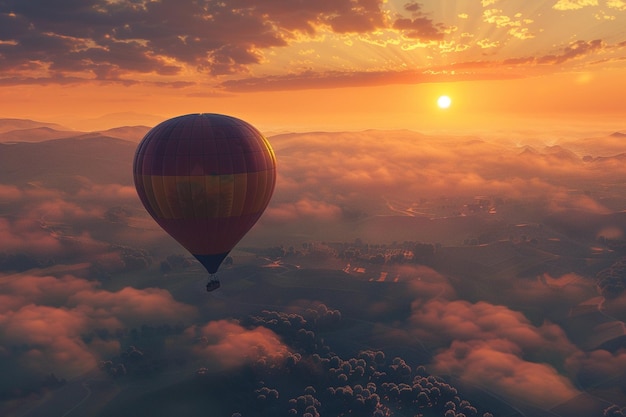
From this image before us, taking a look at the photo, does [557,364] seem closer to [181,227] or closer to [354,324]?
[354,324]

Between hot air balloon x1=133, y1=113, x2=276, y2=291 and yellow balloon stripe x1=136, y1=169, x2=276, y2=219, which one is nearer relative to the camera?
hot air balloon x1=133, y1=113, x2=276, y2=291

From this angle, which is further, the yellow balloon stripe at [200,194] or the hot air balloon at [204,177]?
the yellow balloon stripe at [200,194]

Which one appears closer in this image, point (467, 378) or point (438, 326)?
point (467, 378)

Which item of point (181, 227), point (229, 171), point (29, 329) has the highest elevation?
point (229, 171)

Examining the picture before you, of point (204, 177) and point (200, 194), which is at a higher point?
point (204, 177)

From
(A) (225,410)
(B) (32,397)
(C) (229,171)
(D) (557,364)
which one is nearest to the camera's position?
(C) (229,171)

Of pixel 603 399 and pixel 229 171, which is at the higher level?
pixel 229 171

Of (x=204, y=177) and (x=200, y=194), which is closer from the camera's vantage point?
(x=204, y=177)

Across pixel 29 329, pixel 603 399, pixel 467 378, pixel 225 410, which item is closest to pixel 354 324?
pixel 467 378
